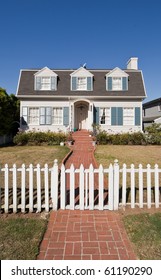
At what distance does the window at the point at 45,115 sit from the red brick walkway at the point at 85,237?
15.7m

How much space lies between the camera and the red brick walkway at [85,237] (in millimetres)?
2783

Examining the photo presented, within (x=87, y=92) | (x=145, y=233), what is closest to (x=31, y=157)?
(x=145, y=233)

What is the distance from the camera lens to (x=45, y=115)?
62.8ft

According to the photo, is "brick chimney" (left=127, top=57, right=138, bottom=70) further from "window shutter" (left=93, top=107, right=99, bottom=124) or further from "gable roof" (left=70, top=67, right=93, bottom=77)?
"window shutter" (left=93, top=107, right=99, bottom=124)

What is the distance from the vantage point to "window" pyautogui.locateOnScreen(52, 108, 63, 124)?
19422 mm

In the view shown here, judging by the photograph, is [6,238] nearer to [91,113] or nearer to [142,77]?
[91,113]

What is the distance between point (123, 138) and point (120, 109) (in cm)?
423

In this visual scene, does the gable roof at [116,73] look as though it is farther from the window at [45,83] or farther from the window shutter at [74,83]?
the window at [45,83]

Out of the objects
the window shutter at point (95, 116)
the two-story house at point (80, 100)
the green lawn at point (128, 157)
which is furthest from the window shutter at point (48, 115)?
the green lawn at point (128, 157)

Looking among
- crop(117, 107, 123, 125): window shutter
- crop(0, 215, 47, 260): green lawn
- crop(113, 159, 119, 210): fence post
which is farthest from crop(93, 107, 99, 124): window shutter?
crop(0, 215, 47, 260): green lawn

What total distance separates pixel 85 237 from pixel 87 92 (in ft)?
57.5

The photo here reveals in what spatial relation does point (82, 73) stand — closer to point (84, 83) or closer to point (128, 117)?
point (84, 83)
